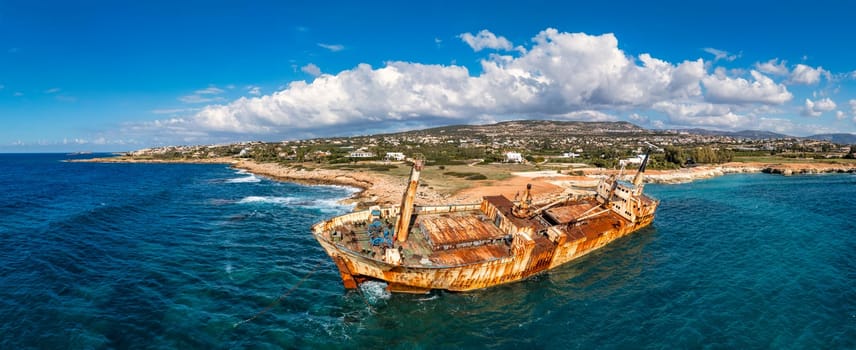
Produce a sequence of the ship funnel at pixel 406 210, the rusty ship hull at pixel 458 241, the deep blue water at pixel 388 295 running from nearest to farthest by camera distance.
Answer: the deep blue water at pixel 388 295, the rusty ship hull at pixel 458 241, the ship funnel at pixel 406 210

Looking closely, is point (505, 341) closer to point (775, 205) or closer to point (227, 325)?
point (227, 325)

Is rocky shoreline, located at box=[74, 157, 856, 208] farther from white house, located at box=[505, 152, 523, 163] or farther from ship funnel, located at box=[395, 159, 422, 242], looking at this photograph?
white house, located at box=[505, 152, 523, 163]

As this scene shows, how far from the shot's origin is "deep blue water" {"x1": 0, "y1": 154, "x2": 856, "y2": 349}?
2336cm

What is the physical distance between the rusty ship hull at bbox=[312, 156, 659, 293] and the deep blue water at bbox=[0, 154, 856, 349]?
149 centimetres

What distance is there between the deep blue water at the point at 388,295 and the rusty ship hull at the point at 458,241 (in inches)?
58.8

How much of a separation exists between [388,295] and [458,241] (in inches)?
285

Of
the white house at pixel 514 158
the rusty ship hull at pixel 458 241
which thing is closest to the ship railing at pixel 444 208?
the rusty ship hull at pixel 458 241

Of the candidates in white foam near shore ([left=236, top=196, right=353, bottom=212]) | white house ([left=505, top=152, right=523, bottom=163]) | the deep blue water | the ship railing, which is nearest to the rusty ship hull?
the ship railing

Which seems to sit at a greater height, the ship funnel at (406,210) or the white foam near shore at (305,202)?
the ship funnel at (406,210)

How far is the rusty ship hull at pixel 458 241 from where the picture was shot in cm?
2733

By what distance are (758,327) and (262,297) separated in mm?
35658

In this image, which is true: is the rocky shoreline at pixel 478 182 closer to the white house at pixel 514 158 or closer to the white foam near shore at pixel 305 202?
the white foam near shore at pixel 305 202

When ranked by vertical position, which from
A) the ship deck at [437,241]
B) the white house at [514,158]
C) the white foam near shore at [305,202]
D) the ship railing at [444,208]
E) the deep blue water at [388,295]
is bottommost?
the deep blue water at [388,295]

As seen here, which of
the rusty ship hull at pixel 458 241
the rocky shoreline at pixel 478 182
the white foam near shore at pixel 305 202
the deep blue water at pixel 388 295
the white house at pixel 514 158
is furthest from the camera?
the white house at pixel 514 158
